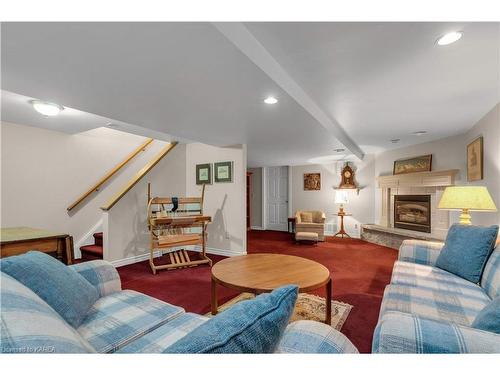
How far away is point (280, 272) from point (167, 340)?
111 centimetres

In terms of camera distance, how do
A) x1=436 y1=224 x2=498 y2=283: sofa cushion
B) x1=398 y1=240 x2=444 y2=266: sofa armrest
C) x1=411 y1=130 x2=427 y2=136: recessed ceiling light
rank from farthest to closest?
x1=411 y1=130 x2=427 y2=136: recessed ceiling light
x1=398 y1=240 x2=444 y2=266: sofa armrest
x1=436 y1=224 x2=498 y2=283: sofa cushion

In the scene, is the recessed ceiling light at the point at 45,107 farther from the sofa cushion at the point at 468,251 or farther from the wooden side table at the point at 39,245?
the sofa cushion at the point at 468,251

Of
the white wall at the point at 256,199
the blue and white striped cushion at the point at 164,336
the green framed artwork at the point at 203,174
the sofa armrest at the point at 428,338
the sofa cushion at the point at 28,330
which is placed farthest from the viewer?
the white wall at the point at 256,199

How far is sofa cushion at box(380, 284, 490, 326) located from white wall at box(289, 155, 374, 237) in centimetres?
446

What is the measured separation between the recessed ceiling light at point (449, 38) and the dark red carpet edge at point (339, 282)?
6.68 ft

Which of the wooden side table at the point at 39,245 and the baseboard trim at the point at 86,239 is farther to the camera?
the baseboard trim at the point at 86,239

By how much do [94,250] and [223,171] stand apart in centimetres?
230

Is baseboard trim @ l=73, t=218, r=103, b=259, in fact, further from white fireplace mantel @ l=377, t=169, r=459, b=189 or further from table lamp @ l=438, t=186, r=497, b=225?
white fireplace mantel @ l=377, t=169, r=459, b=189

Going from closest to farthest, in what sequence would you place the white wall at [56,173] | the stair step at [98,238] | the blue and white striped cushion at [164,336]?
1. the blue and white striped cushion at [164,336]
2. the white wall at [56,173]
3. the stair step at [98,238]

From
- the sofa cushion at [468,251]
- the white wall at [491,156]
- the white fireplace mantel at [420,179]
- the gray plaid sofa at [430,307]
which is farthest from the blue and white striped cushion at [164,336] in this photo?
the white fireplace mantel at [420,179]

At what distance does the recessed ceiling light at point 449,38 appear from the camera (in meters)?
1.42

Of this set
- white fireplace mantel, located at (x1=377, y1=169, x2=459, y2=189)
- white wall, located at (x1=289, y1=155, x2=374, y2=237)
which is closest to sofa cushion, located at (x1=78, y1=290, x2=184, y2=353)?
white fireplace mantel, located at (x1=377, y1=169, x2=459, y2=189)

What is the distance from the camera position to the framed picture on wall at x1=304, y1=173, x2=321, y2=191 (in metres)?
6.67
